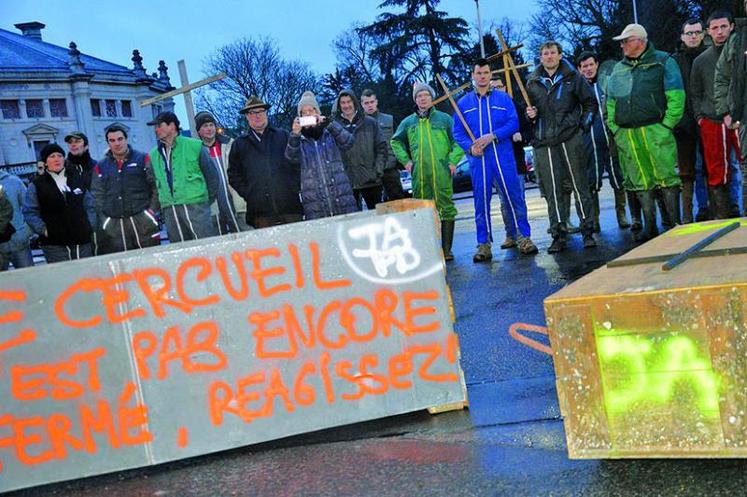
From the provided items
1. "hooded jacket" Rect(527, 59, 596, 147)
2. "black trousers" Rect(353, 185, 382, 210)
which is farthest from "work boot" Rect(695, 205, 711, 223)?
"black trousers" Rect(353, 185, 382, 210)

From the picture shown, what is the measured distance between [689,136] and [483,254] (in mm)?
2721

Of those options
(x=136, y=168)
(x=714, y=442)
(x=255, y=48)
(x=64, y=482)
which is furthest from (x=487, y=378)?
(x=255, y=48)

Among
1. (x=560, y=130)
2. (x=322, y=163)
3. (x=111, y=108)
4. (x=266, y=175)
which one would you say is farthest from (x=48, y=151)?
(x=111, y=108)

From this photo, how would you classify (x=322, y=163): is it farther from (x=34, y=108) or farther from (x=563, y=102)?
(x=34, y=108)

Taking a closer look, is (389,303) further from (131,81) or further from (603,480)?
(131,81)

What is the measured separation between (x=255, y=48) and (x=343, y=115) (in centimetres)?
5929

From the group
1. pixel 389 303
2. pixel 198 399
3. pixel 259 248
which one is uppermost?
pixel 259 248

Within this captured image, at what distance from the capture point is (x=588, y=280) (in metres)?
3.75

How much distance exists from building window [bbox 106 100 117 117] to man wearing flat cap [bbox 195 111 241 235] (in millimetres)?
92530

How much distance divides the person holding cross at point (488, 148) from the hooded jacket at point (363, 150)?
935 millimetres

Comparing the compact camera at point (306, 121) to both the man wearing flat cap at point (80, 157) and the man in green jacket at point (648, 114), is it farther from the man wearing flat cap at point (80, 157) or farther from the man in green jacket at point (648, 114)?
the man in green jacket at point (648, 114)

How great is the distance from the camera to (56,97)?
90.9 metres

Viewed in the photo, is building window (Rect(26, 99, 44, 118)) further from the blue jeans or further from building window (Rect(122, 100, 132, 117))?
the blue jeans

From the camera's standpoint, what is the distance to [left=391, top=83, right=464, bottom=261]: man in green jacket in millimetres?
9945
